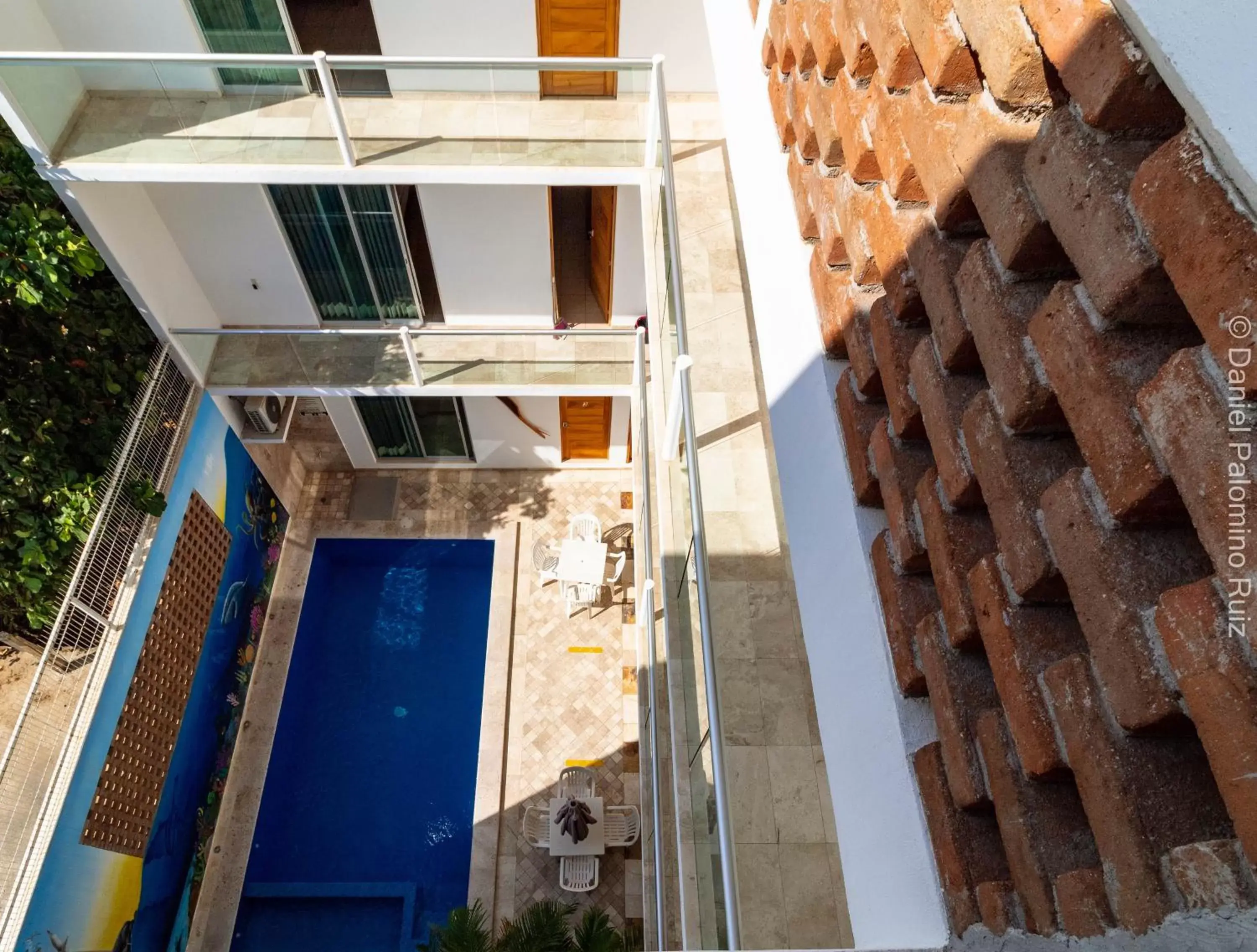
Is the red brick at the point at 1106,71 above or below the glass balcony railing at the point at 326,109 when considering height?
below

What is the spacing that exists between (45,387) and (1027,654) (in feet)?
26.6

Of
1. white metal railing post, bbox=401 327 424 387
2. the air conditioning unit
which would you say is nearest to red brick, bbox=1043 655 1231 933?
white metal railing post, bbox=401 327 424 387

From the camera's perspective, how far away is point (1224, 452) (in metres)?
1.01

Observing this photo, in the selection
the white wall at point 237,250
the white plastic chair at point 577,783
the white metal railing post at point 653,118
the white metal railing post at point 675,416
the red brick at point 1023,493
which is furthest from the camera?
the white plastic chair at point 577,783

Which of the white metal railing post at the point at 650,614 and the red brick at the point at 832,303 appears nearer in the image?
the red brick at the point at 832,303

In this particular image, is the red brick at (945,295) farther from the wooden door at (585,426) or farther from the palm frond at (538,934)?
the wooden door at (585,426)

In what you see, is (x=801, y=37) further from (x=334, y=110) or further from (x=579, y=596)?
(x=579, y=596)

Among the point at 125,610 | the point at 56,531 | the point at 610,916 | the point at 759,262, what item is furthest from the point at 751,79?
the point at 610,916

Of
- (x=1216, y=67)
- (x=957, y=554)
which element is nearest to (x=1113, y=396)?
(x=1216, y=67)

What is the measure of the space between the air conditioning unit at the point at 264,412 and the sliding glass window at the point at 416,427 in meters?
0.95

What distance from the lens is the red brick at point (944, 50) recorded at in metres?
1.72

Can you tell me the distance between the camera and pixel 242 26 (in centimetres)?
679

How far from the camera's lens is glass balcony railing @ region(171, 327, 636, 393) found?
8.30 m

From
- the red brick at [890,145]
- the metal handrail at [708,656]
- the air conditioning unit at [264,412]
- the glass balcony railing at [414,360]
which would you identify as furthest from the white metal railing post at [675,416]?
the air conditioning unit at [264,412]
